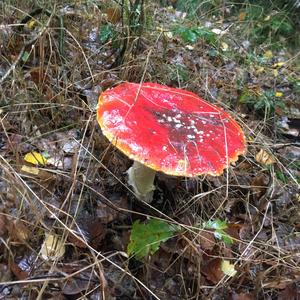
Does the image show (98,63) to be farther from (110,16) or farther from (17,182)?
(17,182)

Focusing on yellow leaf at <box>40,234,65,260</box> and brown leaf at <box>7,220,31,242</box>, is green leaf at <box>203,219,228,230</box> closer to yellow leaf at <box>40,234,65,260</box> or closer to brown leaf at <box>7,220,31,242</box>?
yellow leaf at <box>40,234,65,260</box>

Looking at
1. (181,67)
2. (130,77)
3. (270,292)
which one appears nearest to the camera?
(270,292)

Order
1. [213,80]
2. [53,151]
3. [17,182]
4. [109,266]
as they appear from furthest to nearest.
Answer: [213,80] < [53,151] < [109,266] < [17,182]

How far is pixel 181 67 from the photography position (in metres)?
3.46

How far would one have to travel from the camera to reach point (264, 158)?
9.92 ft

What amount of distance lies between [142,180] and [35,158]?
2.03ft

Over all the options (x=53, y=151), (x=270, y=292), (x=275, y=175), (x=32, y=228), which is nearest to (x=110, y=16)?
(x=53, y=151)

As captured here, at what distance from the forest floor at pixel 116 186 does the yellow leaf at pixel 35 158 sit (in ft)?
0.04

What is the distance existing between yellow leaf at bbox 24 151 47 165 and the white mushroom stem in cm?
51

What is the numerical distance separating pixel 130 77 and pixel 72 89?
1.52 ft

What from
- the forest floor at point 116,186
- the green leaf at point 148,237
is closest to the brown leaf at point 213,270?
the forest floor at point 116,186

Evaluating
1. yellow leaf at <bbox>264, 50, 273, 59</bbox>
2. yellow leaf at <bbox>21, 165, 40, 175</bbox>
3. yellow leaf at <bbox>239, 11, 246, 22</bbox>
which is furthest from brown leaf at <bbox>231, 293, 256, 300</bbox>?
yellow leaf at <bbox>239, 11, 246, 22</bbox>

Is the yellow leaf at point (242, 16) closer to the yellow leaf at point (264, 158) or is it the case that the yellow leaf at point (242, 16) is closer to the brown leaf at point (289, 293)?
the yellow leaf at point (264, 158)

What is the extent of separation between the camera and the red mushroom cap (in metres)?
1.88
